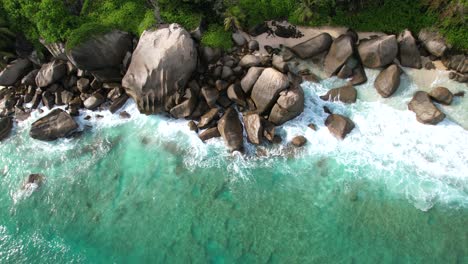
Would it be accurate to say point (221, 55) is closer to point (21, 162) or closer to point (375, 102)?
point (375, 102)

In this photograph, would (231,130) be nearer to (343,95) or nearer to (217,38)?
(217,38)

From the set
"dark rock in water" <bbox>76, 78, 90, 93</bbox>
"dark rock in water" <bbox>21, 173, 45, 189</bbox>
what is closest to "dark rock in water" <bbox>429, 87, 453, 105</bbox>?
"dark rock in water" <bbox>76, 78, 90, 93</bbox>

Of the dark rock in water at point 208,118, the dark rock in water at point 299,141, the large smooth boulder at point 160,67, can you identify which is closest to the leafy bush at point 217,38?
the large smooth boulder at point 160,67

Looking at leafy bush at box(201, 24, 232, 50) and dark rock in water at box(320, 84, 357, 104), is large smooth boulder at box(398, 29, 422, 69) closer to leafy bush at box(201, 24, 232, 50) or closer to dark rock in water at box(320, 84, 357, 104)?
dark rock in water at box(320, 84, 357, 104)

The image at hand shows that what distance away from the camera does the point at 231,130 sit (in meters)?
17.3

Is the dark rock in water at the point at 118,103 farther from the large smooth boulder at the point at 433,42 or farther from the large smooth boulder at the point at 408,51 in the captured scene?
the large smooth boulder at the point at 433,42

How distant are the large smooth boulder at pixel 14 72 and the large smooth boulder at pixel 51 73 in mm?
1667

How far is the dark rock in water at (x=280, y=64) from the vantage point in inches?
714

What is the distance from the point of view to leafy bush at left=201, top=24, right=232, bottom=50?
19031 mm

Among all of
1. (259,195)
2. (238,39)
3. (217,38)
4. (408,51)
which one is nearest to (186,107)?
(217,38)

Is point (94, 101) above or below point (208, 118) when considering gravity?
above

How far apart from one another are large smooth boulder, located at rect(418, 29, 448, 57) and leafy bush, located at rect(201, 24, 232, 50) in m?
10.5

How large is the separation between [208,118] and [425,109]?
1103 centimetres

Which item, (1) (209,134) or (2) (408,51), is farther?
(1) (209,134)
